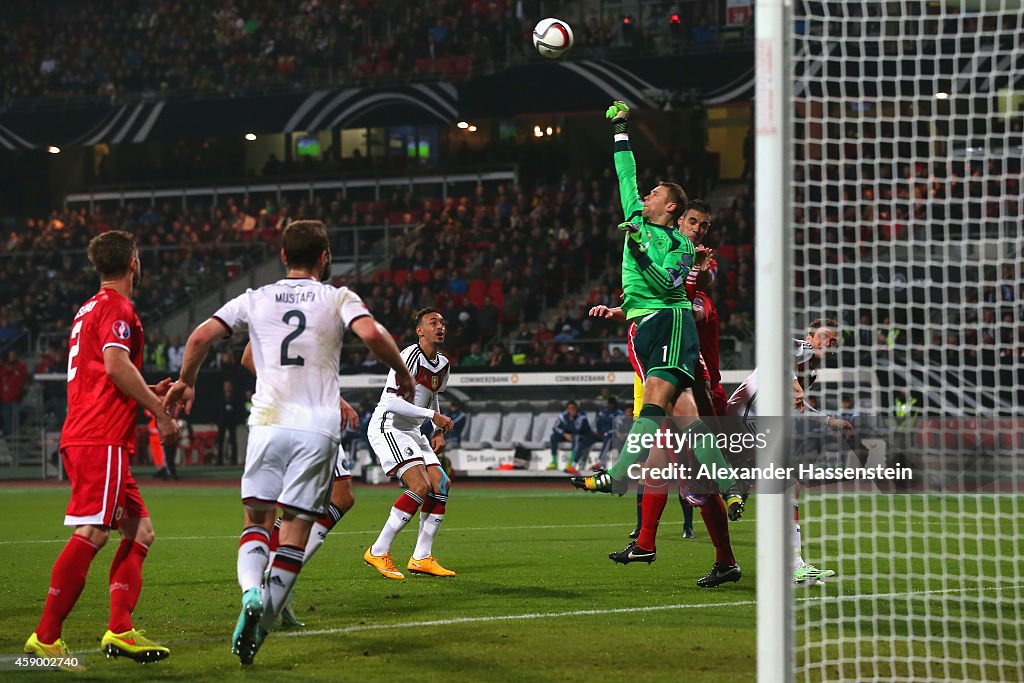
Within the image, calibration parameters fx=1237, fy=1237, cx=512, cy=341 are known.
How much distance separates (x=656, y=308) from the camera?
30.1 feet

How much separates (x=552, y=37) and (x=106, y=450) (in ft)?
18.1

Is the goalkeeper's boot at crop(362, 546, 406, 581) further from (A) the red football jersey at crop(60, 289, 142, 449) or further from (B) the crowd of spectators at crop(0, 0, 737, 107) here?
(B) the crowd of spectators at crop(0, 0, 737, 107)

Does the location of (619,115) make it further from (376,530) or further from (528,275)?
(528,275)

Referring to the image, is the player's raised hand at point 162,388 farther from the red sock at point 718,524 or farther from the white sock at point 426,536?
the red sock at point 718,524

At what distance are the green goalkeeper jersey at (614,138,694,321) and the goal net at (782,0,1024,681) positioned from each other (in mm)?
953

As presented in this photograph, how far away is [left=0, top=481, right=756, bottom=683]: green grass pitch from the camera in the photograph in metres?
6.32

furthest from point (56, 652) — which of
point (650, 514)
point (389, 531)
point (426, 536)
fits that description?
point (650, 514)

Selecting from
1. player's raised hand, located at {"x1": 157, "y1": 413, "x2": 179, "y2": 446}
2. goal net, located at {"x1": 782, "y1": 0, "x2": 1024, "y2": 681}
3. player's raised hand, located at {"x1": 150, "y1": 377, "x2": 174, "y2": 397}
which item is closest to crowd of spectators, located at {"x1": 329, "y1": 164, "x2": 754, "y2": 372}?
goal net, located at {"x1": 782, "y1": 0, "x2": 1024, "y2": 681}

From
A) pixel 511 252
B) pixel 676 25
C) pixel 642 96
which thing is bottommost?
pixel 511 252

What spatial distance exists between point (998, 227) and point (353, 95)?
84.2 feet

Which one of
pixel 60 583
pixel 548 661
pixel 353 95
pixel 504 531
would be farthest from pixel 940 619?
pixel 353 95

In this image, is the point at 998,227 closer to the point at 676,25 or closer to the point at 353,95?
the point at 676,25

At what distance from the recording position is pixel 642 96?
31.2m

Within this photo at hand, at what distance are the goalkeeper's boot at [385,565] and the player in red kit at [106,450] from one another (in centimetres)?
363
